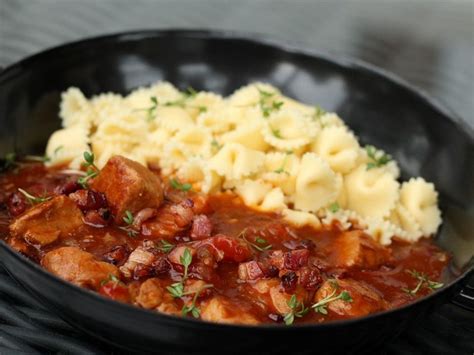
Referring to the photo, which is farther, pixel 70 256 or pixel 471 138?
pixel 471 138

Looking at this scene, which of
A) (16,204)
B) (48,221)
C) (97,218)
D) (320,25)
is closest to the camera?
(48,221)

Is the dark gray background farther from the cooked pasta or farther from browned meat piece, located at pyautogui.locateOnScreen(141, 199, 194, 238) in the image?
browned meat piece, located at pyautogui.locateOnScreen(141, 199, 194, 238)

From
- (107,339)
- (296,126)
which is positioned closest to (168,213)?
(107,339)

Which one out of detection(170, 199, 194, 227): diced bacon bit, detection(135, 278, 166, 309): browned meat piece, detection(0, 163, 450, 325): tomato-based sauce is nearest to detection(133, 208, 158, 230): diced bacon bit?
detection(0, 163, 450, 325): tomato-based sauce

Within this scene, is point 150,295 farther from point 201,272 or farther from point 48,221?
point 48,221

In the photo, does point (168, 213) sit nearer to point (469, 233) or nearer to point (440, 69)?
point (469, 233)

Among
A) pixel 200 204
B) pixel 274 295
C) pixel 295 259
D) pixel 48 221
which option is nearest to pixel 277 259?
pixel 295 259
